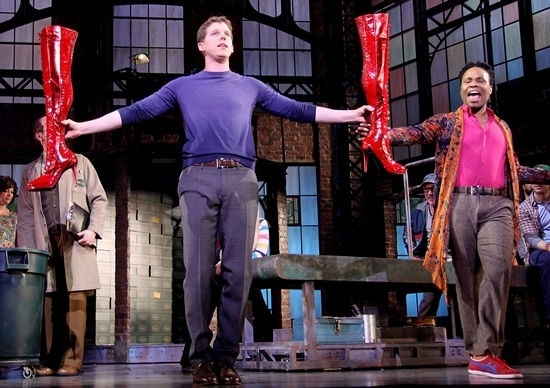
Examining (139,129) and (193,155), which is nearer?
(193,155)

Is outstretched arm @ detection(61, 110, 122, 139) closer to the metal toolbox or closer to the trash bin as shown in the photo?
the trash bin

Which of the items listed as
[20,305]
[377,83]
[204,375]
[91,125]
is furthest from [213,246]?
[20,305]

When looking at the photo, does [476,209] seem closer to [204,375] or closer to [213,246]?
[213,246]

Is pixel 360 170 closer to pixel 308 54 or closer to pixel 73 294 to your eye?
pixel 308 54

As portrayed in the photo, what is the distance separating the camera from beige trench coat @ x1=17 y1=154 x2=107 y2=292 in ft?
16.3

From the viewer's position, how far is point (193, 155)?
3291 millimetres

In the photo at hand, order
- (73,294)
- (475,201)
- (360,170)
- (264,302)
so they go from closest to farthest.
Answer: (475,201)
(73,294)
(264,302)
(360,170)

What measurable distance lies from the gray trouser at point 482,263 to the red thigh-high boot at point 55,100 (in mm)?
Result: 1999

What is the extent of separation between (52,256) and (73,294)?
0.30m

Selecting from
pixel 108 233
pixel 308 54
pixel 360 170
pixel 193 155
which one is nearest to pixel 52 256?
pixel 193 155

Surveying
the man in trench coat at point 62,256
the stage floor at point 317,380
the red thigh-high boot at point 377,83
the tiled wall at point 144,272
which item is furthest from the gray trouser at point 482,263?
the tiled wall at point 144,272

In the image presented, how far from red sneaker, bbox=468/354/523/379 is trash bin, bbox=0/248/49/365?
8.77ft

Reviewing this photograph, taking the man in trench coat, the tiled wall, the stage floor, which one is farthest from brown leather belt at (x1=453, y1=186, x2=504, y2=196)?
the tiled wall

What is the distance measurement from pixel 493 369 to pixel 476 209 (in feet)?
2.65
